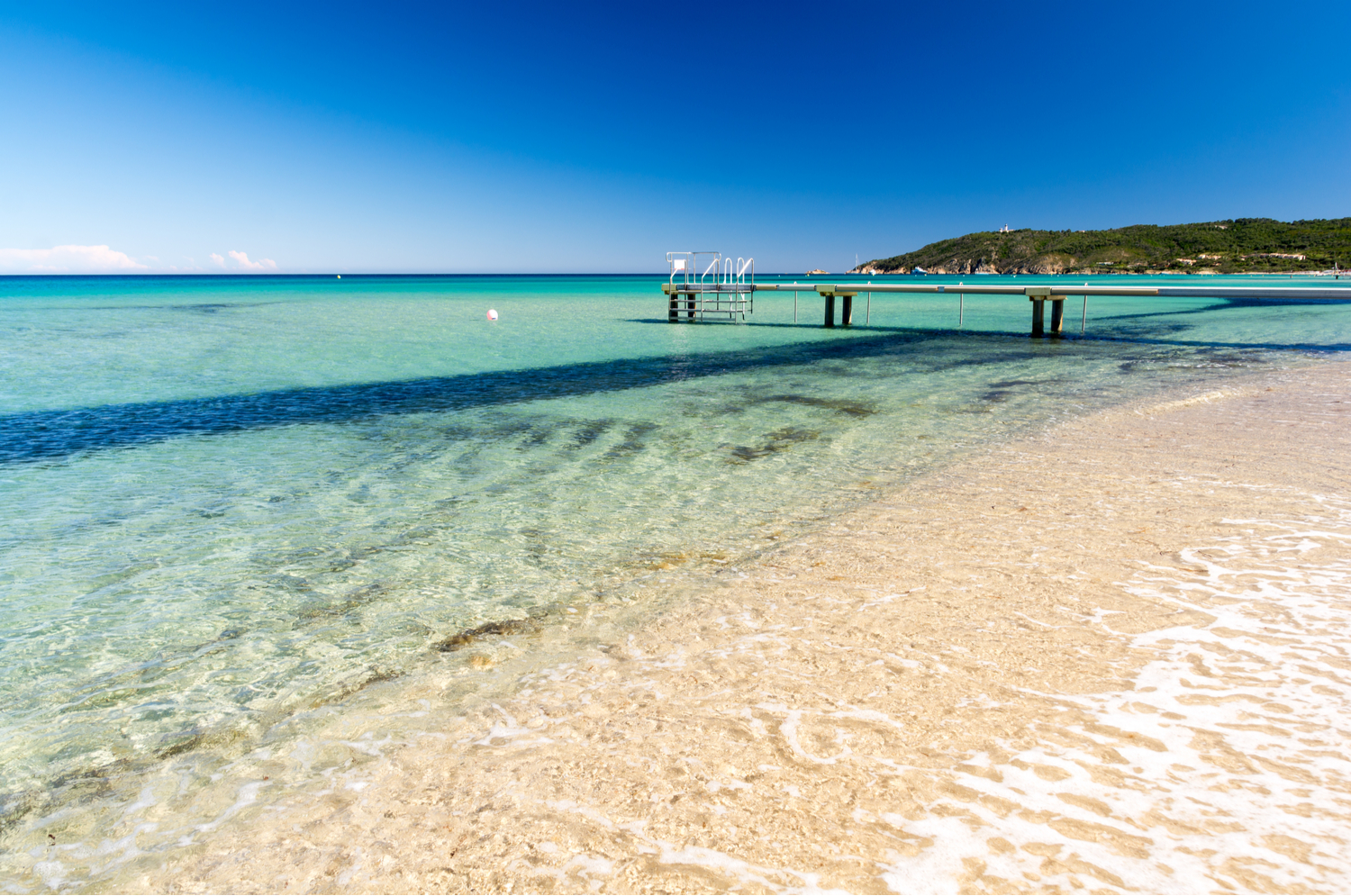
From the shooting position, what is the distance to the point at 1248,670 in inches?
139

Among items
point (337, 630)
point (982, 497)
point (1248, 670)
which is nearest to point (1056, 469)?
point (982, 497)

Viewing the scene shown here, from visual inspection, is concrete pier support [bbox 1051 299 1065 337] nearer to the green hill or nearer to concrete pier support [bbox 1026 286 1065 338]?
concrete pier support [bbox 1026 286 1065 338]

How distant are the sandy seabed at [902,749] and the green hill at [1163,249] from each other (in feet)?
371

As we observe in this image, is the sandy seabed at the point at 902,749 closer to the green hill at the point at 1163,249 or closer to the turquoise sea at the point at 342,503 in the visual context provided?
the turquoise sea at the point at 342,503

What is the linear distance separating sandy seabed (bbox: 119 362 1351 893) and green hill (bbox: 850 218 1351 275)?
112977 mm

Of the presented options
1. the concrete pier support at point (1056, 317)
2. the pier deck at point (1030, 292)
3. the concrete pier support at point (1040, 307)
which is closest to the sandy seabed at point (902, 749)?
the pier deck at point (1030, 292)

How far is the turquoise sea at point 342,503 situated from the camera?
341 centimetres

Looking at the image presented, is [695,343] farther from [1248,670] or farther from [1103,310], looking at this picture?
[1103,310]

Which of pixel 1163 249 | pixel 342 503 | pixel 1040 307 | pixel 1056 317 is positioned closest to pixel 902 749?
pixel 342 503

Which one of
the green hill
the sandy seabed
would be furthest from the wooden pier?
the green hill

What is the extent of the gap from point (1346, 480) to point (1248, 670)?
4867mm

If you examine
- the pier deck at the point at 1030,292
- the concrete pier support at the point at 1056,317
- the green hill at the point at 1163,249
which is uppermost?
the green hill at the point at 1163,249

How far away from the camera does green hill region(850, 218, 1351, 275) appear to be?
3861 inches

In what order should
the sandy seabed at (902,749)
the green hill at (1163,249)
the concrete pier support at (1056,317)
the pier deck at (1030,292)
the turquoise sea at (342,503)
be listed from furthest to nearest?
the green hill at (1163,249) < the concrete pier support at (1056,317) < the pier deck at (1030,292) < the turquoise sea at (342,503) < the sandy seabed at (902,749)
